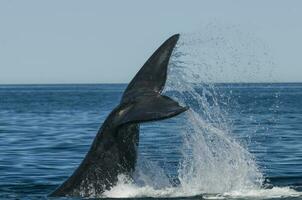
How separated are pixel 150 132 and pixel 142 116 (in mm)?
19612

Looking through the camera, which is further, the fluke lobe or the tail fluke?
the tail fluke

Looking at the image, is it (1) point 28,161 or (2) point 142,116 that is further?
(1) point 28,161

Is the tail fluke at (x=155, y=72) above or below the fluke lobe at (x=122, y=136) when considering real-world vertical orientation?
above

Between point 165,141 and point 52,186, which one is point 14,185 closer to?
point 52,186

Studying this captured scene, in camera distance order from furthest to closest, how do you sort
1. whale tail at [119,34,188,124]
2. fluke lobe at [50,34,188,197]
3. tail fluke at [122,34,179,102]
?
tail fluke at [122,34,179,102], fluke lobe at [50,34,188,197], whale tail at [119,34,188,124]

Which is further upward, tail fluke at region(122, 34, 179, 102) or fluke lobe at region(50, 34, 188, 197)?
tail fluke at region(122, 34, 179, 102)

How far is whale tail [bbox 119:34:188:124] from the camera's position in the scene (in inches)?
414

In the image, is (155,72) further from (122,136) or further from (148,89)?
(122,136)

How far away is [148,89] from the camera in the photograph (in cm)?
1112

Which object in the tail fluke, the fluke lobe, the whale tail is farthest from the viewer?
the tail fluke

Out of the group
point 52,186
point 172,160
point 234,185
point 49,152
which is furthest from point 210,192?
point 49,152

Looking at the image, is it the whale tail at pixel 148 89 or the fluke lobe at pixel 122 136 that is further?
the fluke lobe at pixel 122 136

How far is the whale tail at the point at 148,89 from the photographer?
10.5 m

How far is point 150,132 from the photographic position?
29984 mm
